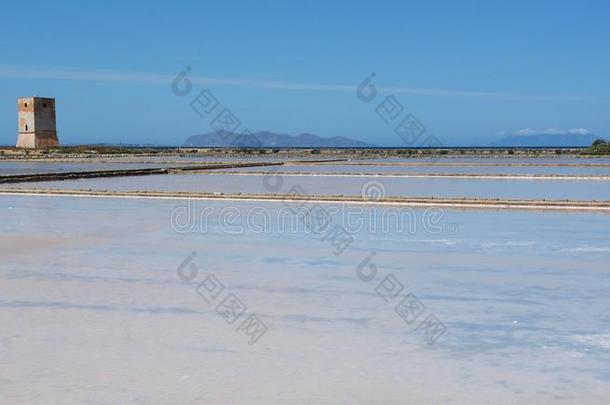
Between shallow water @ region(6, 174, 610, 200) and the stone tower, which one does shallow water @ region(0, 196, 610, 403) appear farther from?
the stone tower

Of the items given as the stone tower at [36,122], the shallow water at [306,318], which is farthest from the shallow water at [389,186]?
the stone tower at [36,122]

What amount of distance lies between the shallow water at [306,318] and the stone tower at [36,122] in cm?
3369

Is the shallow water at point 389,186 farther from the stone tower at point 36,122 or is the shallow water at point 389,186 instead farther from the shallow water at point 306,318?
the stone tower at point 36,122

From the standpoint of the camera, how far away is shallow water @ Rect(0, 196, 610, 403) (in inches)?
97.9

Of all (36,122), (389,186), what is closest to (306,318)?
(389,186)

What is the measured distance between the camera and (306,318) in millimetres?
3344

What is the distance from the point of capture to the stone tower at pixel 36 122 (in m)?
37.8

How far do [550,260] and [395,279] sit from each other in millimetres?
1103

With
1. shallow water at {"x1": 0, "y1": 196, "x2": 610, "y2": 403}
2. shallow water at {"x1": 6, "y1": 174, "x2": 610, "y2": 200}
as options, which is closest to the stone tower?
shallow water at {"x1": 6, "y1": 174, "x2": 610, "y2": 200}

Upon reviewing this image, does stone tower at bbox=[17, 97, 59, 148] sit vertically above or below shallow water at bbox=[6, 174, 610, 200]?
above

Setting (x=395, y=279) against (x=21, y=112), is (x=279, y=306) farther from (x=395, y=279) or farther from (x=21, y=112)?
(x=21, y=112)

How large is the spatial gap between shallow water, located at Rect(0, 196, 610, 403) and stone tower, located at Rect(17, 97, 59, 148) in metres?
33.7

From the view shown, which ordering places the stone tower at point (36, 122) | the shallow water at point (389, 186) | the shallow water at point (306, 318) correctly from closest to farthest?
1. the shallow water at point (306, 318)
2. the shallow water at point (389, 186)
3. the stone tower at point (36, 122)

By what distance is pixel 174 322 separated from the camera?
3.28 m
